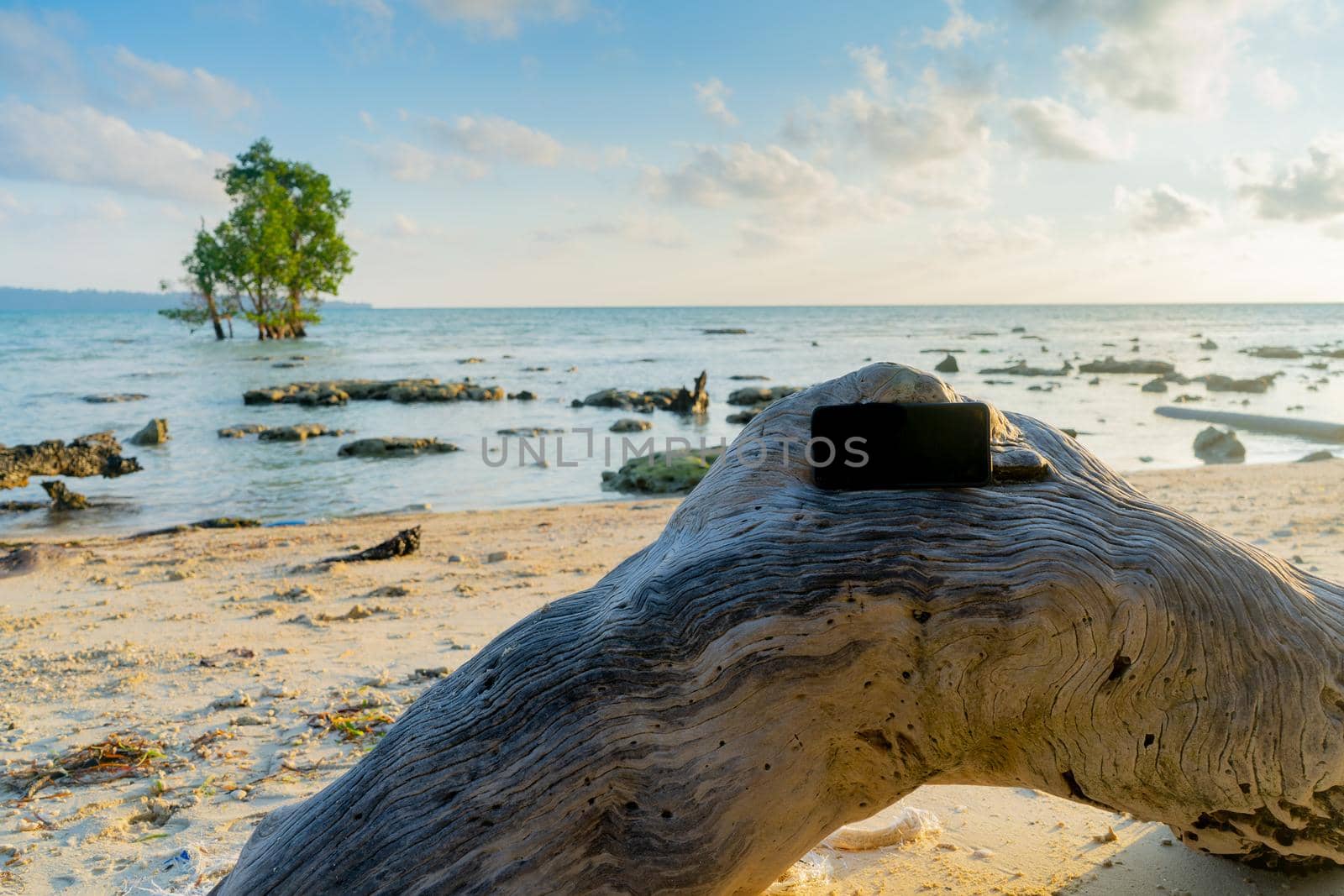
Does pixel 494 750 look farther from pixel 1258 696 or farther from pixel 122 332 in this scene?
pixel 122 332

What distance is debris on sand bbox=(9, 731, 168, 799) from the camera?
3803mm

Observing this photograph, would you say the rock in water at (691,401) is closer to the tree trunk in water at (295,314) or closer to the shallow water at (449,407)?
the shallow water at (449,407)

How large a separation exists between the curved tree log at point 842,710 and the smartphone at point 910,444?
0.18 ft

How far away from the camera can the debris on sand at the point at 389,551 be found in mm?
8320

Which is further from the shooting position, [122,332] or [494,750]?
[122,332]

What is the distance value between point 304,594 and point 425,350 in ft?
157

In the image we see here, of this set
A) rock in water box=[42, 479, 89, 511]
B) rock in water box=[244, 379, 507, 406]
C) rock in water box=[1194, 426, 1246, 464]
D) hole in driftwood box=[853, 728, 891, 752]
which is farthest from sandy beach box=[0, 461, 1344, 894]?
rock in water box=[244, 379, 507, 406]

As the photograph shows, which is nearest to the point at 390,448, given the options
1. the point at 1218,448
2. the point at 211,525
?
the point at 211,525

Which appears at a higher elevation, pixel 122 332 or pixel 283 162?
pixel 283 162

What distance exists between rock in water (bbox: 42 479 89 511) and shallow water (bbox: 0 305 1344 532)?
25cm

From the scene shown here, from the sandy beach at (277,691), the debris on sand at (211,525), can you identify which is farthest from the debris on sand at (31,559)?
the debris on sand at (211,525)

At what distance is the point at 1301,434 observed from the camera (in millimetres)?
16812

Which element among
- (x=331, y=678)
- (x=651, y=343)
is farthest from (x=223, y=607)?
(x=651, y=343)

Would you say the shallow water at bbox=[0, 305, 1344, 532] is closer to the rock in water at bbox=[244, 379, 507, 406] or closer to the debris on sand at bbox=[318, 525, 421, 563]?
the rock in water at bbox=[244, 379, 507, 406]
